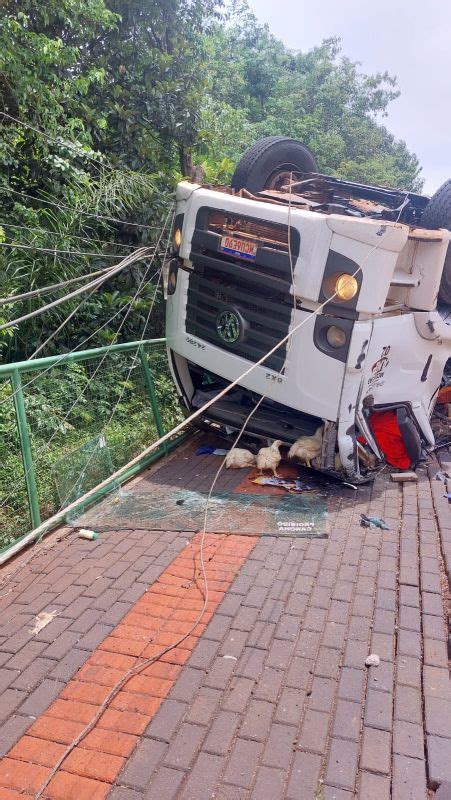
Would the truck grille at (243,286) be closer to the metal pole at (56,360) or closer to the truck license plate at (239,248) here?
the truck license plate at (239,248)

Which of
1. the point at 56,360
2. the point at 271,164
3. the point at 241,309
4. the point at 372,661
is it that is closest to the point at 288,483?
the point at 241,309

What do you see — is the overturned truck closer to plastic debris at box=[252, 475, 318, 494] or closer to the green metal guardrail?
plastic debris at box=[252, 475, 318, 494]

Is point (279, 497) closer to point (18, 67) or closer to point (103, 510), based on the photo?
point (103, 510)

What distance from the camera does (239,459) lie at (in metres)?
5.70

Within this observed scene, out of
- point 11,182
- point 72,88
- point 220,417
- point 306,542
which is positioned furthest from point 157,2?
point 306,542

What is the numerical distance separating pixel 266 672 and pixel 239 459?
282 centimetres

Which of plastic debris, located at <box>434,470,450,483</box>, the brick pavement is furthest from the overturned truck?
the brick pavement

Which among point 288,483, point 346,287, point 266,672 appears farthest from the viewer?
point 288,483

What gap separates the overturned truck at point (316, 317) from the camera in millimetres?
4750

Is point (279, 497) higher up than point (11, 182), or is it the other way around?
point (11, 182)

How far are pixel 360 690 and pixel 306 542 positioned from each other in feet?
4.86

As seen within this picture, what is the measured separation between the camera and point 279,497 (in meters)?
5.09

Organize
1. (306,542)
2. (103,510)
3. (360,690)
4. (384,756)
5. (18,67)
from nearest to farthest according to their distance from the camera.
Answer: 1. (384,756)
2. (360,690)
3. (306,542)
4. (103,510)
5. (18,67)

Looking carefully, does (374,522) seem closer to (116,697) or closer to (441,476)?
(441,476)
